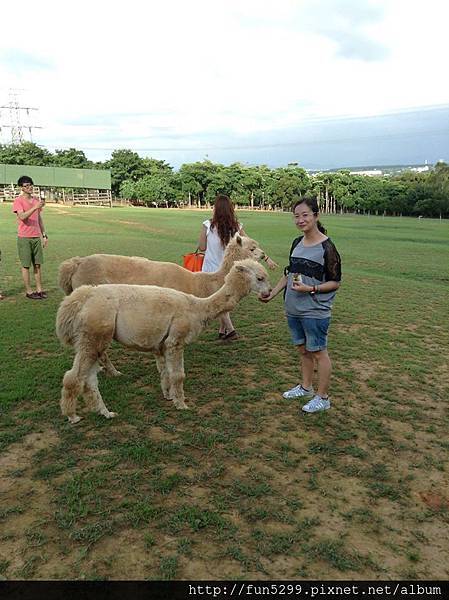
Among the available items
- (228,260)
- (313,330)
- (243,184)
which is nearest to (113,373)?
(228,260)

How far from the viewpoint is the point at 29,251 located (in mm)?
8898

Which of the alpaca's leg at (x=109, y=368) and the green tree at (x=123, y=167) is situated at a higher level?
the green tree at (x=123, y=167)

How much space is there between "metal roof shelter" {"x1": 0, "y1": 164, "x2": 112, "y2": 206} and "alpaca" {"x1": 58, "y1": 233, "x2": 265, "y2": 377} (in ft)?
186

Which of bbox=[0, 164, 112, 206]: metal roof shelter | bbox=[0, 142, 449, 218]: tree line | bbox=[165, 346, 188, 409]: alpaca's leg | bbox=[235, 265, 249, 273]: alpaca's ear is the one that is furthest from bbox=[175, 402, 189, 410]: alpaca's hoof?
bbox=[0, 142, 449, 218]: tree line

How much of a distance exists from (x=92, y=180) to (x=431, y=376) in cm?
6589

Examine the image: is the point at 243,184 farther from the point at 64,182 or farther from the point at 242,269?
the point at 242,269

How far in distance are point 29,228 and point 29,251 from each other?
0.45m

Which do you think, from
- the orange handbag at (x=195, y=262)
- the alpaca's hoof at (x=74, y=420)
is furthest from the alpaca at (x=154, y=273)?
the alpaca's hoof at (x=74, y=420)

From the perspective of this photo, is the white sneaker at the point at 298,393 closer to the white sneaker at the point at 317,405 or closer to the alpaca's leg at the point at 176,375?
the white sneaker at the point at 317,405

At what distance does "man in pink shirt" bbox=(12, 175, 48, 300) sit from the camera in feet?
27.8

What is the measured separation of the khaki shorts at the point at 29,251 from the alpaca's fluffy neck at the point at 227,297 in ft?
17.2

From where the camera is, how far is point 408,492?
11.4 feet

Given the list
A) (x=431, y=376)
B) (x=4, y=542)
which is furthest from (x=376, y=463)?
(x=4, y=542)

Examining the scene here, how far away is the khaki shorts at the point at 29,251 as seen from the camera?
29.0 feet
